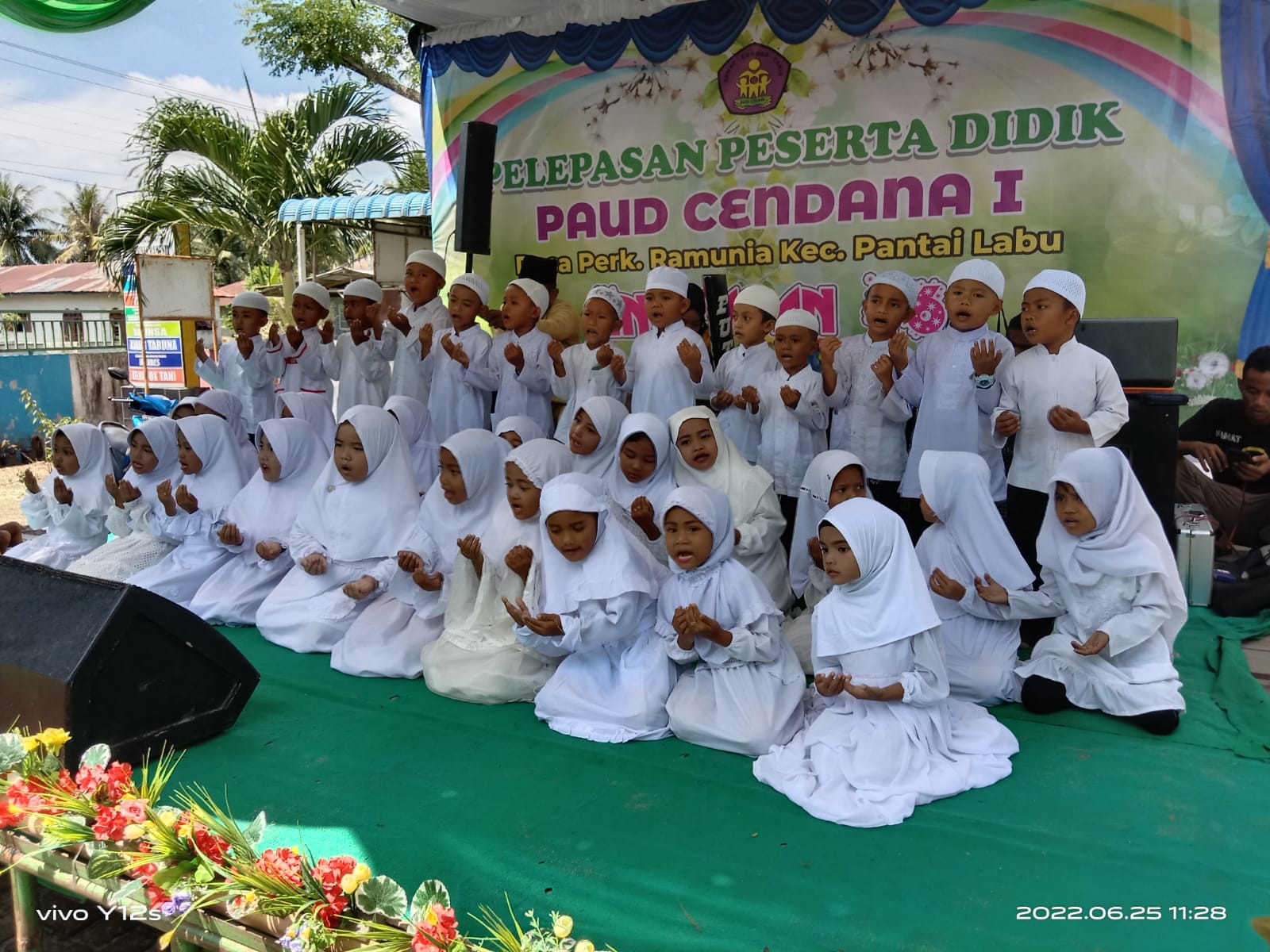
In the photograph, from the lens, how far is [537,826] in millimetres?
2738

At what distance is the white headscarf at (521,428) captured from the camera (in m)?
4.65

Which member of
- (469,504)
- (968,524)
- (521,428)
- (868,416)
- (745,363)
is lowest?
(469,504)

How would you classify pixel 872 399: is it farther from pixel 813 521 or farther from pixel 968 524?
pixel 968 524

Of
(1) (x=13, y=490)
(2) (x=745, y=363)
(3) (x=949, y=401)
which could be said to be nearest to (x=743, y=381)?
Answer: (2) (x=745, y=363)

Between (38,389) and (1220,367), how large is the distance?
13.8m

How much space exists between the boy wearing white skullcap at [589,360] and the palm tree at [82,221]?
36672 millimetres

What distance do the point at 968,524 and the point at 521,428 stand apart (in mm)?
2136

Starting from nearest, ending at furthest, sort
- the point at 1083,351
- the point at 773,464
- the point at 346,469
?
the point at 1083,351 < the point at 346,469 < the point at 773,464

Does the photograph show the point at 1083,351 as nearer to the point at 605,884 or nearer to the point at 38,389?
the point at 605,884

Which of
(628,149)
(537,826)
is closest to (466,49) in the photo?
(628,149)

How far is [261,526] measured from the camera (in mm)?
4766

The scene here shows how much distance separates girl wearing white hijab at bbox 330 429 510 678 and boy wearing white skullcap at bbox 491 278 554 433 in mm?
1150

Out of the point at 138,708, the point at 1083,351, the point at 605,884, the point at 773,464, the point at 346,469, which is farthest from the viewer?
the point at 773,464
